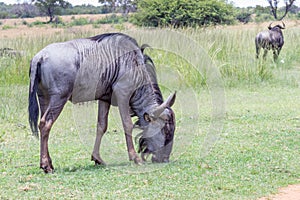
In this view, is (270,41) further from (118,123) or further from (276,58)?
(118,123)

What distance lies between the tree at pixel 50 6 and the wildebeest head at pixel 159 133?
4544 centimetres

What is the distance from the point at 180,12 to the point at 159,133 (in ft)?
73.4

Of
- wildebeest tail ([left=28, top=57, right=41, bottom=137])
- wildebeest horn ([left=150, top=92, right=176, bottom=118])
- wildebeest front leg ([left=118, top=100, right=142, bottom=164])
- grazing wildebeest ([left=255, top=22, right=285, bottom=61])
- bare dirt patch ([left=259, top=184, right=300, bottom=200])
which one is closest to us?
bare dirt patch ([left=259, top=184, right=300, bottom=200])

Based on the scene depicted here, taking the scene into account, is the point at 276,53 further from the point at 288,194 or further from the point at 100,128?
the point at 288,194

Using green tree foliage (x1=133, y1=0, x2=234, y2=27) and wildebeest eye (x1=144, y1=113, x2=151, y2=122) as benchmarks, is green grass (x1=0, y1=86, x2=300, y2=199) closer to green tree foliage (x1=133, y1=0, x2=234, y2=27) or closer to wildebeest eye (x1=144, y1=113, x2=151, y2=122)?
wildebeest eye (x1=144, y1=113, x2=151, y2=122)

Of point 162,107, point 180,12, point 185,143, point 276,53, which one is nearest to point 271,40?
point 276,53

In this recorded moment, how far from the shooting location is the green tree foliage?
2852 centimetres

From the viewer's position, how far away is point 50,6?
53.0 metres

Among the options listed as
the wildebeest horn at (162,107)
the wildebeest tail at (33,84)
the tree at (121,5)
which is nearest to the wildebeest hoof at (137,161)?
the wildebeest horn at (162,107)

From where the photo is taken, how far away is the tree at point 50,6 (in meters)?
51.7

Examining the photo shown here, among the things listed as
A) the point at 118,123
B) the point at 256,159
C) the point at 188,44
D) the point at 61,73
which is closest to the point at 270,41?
the point at 188,44

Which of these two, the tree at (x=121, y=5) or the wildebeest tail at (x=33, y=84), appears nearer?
the wildebeest tail at (x=33, y=84)

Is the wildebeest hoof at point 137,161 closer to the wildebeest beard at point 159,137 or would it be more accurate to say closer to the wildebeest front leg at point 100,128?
the wildebeest beard at point 159,137

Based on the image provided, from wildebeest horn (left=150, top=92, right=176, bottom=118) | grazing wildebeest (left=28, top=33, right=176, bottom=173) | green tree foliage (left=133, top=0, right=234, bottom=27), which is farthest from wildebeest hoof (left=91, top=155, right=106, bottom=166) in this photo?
green tree foliage (left=133, top=0, right=234, bottom=27)
